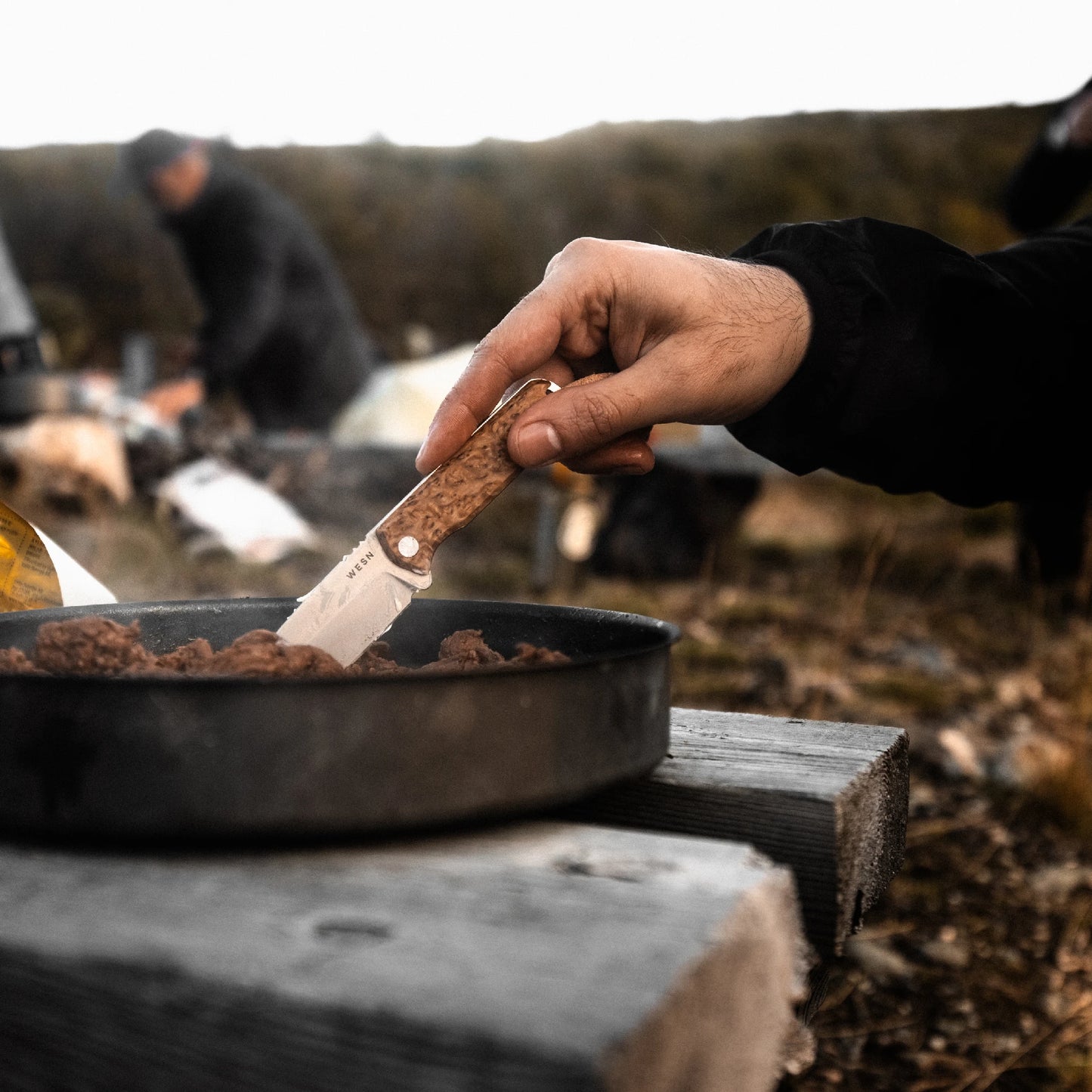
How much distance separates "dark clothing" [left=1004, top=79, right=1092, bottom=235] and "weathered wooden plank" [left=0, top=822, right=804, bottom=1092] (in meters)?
2.59

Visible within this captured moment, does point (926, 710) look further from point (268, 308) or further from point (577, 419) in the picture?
point (268, 308)

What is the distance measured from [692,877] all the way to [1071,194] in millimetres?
2913

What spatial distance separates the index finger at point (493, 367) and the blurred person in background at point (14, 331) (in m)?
4.57

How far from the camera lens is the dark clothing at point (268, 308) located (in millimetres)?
7164

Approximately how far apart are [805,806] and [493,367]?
669 millimetres

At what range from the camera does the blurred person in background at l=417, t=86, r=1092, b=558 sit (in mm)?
1360

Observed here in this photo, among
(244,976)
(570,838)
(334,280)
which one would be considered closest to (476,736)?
(570,838)

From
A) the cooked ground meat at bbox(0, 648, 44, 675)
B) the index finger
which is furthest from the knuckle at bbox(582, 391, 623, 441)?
the cooked ground meat at bbox(0, 648, 44, 675)

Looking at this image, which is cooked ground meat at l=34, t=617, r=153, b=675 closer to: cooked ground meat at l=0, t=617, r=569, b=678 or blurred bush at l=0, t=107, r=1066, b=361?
cooked ground meat at l=0, t=617, r=569, b=678

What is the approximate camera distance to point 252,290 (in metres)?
7.20

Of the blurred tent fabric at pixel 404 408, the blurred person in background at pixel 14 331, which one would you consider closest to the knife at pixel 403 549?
the blurred person in background at pixel 14 331

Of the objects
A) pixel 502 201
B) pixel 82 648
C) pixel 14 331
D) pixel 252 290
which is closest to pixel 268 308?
pixel 252 290

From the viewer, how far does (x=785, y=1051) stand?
0.94 m

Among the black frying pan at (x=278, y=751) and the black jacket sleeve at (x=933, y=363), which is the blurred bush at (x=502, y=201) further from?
the black frying pan at (x=278, y=751)
